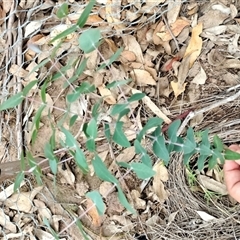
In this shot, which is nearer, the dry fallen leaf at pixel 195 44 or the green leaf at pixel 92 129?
the green leaf at pixel 92 129

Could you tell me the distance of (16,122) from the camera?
144 centimetres

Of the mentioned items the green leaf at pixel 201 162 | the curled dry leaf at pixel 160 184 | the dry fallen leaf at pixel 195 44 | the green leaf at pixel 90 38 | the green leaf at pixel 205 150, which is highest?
the green leaf at pixel 90 38

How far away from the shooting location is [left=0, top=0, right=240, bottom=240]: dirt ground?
4.56ft

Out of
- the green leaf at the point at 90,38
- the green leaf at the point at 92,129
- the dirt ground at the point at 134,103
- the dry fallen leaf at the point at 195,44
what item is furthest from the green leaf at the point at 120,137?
the dry fallen leaf at the point at 195,44

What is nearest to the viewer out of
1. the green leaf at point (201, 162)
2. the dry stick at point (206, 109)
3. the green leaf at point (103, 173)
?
the green leaf at point (103, 173)

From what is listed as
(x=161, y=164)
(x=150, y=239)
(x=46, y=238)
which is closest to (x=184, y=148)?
(x=161, y=164)

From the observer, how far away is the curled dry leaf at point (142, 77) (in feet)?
4.58

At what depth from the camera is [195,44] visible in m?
1.38

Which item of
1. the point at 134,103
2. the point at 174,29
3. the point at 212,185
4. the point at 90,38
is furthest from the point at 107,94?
the point at 90,38

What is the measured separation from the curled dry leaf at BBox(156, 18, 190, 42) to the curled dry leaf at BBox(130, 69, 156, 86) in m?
0.11

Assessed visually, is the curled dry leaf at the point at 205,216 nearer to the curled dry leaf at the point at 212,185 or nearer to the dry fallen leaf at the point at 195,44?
the curled dry leaf at the point at 212,185

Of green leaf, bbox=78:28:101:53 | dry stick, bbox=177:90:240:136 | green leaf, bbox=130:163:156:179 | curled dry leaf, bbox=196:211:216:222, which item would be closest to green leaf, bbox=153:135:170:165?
green leaf, bbox=130:163:156:179

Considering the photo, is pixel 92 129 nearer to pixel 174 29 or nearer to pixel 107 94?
pixel 107 94

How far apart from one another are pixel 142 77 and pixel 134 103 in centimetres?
8
